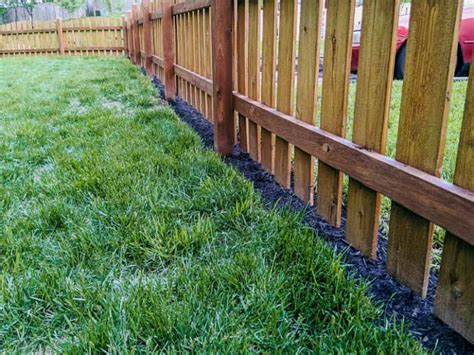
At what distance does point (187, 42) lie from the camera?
452 centimetres

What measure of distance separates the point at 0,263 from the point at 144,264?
21.8 inches

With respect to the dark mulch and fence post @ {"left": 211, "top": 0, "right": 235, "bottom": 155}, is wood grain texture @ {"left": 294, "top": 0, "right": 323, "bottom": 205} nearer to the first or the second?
the dark mulch

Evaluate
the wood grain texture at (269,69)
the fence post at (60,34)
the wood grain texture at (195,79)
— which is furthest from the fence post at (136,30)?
the wood grain texture at (269,69)

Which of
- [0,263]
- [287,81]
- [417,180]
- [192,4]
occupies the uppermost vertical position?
[192,4]

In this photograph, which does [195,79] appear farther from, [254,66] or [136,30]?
[136,30]

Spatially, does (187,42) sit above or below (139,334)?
above

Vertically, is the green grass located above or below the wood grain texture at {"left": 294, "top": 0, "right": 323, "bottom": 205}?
below

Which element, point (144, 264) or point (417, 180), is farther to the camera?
point (144, 264)

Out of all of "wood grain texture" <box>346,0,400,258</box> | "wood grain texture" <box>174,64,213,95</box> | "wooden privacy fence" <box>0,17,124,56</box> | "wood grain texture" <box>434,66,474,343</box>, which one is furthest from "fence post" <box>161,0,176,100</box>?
"wooden privacy fence" <box>0,17,124,56</box>

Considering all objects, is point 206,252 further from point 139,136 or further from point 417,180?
point 139,136

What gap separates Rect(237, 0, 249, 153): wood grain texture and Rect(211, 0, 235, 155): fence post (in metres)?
0.07

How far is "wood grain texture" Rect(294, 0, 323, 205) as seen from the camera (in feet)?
6.32

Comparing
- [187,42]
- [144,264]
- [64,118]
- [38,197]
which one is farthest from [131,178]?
[187,42]

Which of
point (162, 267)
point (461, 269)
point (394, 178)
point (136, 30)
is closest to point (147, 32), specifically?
point (136, 30)
